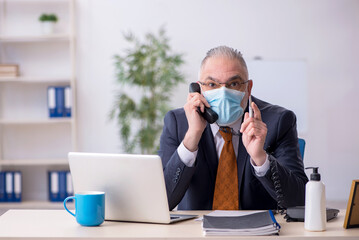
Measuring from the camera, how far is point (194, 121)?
2.12m

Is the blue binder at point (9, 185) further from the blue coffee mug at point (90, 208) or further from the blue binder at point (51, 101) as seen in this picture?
the blue coffee mug at point (90, 208)

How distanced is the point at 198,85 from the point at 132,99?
3.09 meters

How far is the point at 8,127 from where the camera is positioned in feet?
18.4

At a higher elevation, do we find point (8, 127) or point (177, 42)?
point (177, 42)

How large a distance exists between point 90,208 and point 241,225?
0.49 m

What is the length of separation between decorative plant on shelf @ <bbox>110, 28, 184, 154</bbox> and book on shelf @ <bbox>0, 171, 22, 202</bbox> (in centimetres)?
114

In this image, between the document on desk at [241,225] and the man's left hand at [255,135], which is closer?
the document on desk at [241,225]

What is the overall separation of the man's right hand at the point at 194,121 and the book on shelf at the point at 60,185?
3.35 meters

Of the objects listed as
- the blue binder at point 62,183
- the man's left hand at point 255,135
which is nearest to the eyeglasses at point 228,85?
the man's left hand at point 255,135

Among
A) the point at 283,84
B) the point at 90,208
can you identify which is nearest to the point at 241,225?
the point at 90,208

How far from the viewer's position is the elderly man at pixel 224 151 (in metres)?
2.07

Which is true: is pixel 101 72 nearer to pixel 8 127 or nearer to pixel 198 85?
pixel 8 127

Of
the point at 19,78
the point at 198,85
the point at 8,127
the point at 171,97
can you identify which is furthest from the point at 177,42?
the point at 198,85

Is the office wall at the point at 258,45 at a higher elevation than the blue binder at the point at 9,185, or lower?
higher
